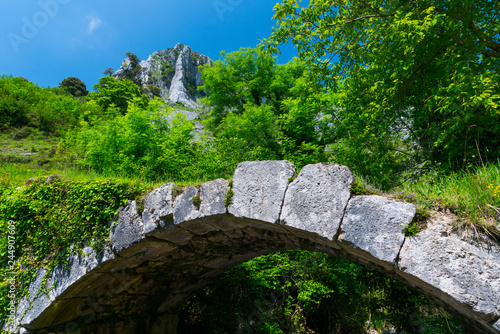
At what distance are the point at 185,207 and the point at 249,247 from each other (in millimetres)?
1348

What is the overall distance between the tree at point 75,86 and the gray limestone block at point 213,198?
127 ft

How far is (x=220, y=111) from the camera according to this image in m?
11.2

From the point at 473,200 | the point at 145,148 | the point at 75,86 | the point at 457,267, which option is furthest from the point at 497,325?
the point at 75,86

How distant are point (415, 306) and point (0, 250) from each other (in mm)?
6836

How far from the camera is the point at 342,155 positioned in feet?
17.2

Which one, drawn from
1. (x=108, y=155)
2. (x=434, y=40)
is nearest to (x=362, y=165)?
(x=434, y=40)

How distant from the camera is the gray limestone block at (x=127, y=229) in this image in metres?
2.88

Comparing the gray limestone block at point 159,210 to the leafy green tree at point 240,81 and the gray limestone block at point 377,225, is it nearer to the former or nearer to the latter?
the gray limestone block at point 377,225

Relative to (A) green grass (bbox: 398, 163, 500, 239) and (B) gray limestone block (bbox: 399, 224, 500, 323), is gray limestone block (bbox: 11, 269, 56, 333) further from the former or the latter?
(A) green grass (bbox: 398, 163, 500, 239)

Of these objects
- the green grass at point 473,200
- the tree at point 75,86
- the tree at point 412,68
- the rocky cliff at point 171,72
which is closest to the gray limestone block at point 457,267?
the green grass at point 473,200

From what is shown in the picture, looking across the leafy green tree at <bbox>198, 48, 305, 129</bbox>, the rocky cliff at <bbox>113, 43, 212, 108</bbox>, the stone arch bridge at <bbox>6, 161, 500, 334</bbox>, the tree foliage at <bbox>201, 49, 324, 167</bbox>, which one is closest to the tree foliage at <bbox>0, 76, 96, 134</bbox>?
the leafy green tree at <bbox>198, 48, 305, 129</bbox>

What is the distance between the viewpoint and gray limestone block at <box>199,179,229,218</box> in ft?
8.46

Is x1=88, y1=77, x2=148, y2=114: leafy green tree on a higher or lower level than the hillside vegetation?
higher

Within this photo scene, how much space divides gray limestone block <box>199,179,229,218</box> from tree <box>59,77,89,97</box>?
38824mm
